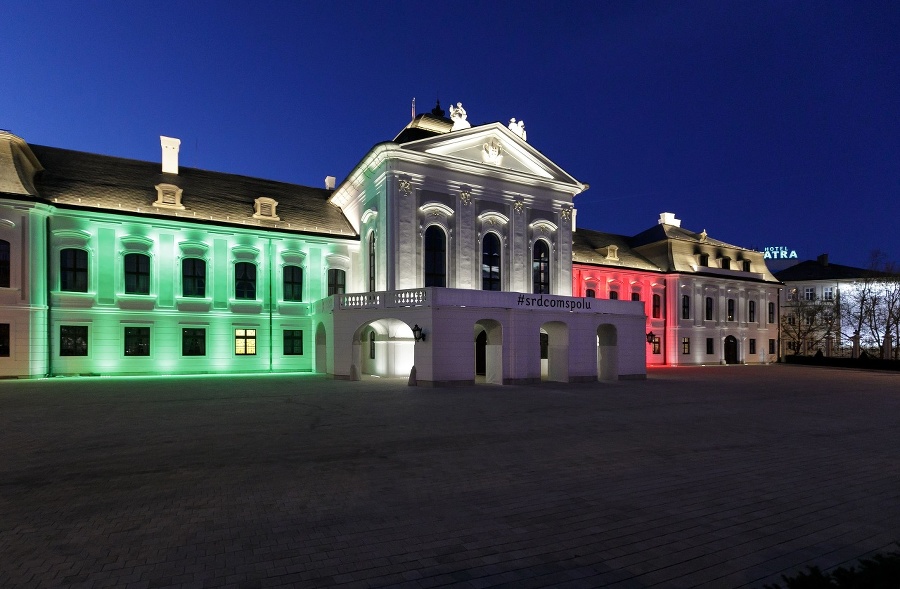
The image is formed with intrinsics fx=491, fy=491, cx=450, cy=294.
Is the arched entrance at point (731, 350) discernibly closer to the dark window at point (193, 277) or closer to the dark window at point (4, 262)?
the dark window at point (193, 277)

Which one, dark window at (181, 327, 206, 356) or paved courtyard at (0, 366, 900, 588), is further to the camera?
dark window at (181, 327, 206, 356)

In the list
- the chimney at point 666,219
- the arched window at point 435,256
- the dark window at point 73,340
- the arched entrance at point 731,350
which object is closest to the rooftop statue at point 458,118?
the arched window at point 435,256

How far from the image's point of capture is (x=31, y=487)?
739 centimetres

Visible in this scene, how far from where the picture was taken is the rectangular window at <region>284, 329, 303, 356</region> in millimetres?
32156

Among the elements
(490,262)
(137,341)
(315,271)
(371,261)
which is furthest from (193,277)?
(490,262)

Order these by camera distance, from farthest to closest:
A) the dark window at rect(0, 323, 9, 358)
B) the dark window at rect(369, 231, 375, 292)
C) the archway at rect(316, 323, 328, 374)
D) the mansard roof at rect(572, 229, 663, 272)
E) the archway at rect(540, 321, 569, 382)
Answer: the mansard roof at rect(572, 229, 663, 272) → the dark window at rect(369, 231, 375, 292) → the archway at rect(316, 323, 328, 374) → the archway at rect(540, 321, 569, 382) → the dark window at rect(0, 323, 9, 358)

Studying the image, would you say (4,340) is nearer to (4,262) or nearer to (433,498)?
(4,262)

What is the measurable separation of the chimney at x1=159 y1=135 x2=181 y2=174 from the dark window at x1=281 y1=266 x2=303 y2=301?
34.5 ft

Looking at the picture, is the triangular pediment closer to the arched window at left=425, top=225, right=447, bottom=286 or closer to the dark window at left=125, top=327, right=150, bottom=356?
the arched window at left=425, top=225, right=447, bottom=286

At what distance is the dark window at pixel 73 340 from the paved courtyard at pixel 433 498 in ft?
48.9

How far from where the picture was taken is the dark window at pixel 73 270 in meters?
26.9

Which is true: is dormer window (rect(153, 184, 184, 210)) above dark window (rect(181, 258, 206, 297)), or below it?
above

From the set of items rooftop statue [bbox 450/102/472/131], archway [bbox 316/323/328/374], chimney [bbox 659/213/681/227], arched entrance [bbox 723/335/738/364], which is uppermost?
rooftop statue [bbox 450/102/472/131]

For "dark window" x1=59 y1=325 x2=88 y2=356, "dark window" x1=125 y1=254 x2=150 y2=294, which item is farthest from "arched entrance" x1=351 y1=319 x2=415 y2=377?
"dark window" x1=59 y1=325 x2=88 y2=356
